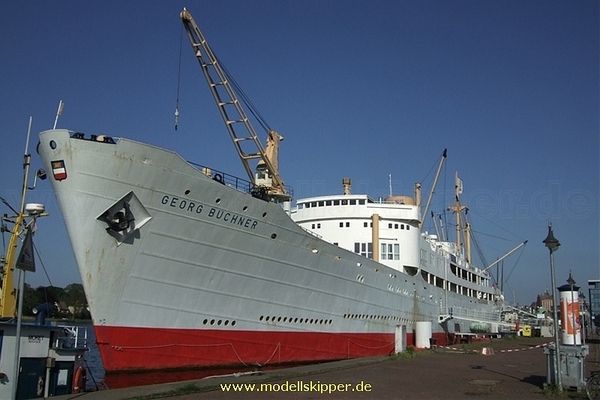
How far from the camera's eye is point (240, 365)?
18031 millimetres

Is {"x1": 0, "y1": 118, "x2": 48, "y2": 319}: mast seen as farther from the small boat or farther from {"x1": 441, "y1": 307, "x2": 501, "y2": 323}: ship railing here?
{"x1": 441, "y1": 307, "x2": 501, "y2": 323}: ship railing

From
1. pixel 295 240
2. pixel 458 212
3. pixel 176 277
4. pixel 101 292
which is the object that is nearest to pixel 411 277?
pixel 295 240

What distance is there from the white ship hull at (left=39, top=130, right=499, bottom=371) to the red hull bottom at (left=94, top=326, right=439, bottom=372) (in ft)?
0.11

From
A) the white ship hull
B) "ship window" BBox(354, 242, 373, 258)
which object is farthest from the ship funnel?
the white ship hull

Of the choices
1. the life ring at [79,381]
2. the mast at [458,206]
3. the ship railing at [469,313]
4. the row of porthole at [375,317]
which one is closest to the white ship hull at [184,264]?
the row of porthole at [375,317]

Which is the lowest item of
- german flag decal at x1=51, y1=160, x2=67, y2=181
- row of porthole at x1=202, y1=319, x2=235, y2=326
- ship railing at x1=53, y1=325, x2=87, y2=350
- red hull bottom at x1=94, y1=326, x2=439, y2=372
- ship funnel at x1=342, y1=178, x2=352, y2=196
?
red hull bottom at x1=94, y1=326, x2=439, y2=372

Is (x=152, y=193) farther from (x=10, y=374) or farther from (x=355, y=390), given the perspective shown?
(x=355, y=390)

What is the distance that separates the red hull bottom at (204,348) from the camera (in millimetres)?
15648

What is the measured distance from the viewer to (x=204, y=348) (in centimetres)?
1703

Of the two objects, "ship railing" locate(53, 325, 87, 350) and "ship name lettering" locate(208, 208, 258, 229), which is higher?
"ship name lettering" locate(208, 208, 258, 229)

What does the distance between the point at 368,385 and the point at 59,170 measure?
10639 mm

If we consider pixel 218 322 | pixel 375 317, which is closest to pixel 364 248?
pixel 375 317

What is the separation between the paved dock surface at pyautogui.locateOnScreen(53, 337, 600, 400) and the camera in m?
11.4

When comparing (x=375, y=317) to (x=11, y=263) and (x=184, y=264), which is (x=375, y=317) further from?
(x=11, y=263)
